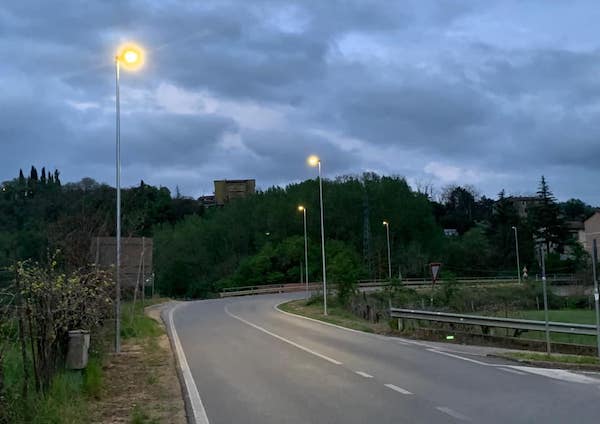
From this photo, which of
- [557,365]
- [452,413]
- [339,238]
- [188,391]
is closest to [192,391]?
[188,391]

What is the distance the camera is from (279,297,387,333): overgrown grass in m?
26.2

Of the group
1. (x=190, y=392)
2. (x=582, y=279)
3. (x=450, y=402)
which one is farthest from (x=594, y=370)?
(x=582, y=279)

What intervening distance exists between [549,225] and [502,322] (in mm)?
97009

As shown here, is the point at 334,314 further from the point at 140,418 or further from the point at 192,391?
the point at 140,418

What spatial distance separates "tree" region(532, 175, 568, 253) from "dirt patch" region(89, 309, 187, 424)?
101828 mm

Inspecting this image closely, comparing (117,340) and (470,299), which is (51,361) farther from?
(470,299)

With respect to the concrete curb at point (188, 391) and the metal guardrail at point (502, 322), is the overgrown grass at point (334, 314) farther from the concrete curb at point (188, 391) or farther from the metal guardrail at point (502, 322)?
the concrete curb at point (188, 391)

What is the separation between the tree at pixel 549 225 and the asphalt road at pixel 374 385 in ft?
319

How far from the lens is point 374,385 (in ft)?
39.9

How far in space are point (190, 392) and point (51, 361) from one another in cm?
243

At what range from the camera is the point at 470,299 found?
5275 centimetres

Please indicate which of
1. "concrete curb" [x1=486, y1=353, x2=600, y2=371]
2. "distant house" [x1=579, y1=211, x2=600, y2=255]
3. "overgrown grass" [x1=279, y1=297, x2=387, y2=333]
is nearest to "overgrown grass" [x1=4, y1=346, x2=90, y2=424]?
"concrete curb" [x1=486, y1=353, x2=600, y2=371]

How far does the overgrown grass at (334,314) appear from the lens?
1032 inches

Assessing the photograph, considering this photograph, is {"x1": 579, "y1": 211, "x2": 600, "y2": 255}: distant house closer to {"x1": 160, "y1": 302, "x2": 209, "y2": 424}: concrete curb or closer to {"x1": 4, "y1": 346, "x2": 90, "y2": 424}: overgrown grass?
{"x1": 160, "y1": 302, "x2": 209, "y2": 424}: concrete curb
